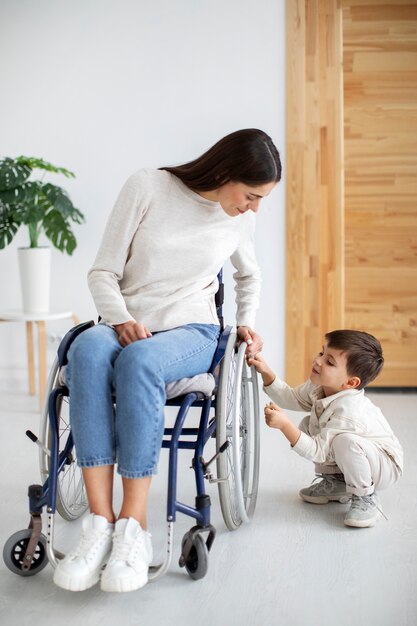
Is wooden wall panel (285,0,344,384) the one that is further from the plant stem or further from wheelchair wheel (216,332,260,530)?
wheelchair wheel (216,332,260,530)

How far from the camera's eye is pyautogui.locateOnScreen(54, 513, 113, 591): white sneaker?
152 cm

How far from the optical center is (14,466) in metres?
2.54

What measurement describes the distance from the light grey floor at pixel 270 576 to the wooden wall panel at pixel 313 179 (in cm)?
114

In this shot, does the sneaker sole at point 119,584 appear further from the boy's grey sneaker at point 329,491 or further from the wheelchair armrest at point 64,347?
the boy's grey sneaker at point 329,491

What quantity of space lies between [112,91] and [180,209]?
1.66m

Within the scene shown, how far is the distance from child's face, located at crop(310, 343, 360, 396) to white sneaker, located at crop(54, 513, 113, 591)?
2.40ft

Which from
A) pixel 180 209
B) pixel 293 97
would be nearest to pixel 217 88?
pixel 293 97

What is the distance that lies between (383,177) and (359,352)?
4.97 feet

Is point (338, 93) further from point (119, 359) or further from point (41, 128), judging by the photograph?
point (119, 359)

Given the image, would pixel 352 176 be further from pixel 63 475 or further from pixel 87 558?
pixel 87 558

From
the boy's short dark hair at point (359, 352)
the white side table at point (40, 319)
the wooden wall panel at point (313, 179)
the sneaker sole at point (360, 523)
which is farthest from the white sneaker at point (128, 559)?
the wooden wall panel at point (313, 179)

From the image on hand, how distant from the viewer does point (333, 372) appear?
210 centimetres

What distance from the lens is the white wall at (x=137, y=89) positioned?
3.41m

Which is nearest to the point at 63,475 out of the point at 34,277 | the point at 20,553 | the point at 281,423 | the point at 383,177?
the point at 20,553
